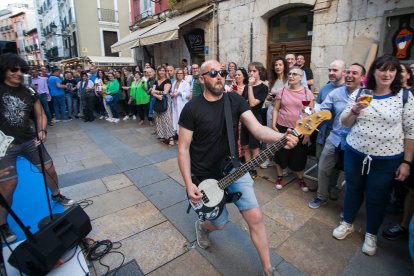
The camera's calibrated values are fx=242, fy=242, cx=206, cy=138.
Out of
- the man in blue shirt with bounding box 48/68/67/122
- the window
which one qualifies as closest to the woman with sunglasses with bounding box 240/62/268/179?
the man in blue shirt with bounding box 48/68/67/122

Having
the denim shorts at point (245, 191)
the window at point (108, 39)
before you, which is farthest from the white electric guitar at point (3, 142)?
the window at point (108, 39)

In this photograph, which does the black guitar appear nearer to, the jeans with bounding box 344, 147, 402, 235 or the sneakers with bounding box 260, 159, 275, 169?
the jeans with bounding box 344, 147, 402, 235

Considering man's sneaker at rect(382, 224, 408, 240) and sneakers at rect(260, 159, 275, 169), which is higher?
sneakers at rect(260, 159, 275, 169)

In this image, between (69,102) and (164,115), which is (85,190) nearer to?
(164,115)

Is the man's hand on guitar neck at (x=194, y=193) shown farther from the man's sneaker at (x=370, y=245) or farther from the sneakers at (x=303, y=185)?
the sneakers at (x=303, y=185)

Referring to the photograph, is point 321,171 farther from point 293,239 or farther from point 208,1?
point 208,1

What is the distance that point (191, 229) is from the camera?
9.80ft

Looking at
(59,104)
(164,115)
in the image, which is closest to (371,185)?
(164,115)

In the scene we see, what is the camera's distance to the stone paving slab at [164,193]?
11.8 ft

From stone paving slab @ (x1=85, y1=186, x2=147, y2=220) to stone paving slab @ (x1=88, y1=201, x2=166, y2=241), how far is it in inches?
4.4

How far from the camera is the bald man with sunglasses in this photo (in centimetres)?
209

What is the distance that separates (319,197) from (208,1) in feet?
29.1

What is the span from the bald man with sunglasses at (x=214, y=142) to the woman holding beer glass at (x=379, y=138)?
102 cm

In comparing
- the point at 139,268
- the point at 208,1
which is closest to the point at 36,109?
the point at 139,268
